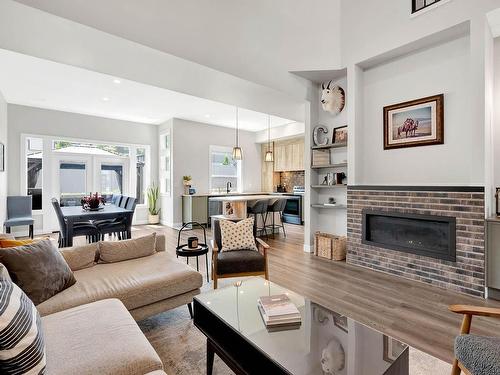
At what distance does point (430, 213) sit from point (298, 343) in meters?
2.72

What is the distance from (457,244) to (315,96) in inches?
125

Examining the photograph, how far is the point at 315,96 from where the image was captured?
15.9 feet

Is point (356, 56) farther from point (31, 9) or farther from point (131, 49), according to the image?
point (31, 9)

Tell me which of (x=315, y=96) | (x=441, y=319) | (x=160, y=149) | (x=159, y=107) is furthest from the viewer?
(x=160, y=149)

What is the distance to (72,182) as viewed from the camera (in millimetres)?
6711

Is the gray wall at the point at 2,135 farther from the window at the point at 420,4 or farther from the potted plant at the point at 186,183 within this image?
the window at the point at 420,4

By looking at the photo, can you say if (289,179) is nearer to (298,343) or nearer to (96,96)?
(96,96)

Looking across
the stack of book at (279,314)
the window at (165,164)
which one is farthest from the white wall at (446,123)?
the window at (165,164)

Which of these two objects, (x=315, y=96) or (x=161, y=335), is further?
(x=315, y=96)

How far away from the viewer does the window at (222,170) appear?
322 inches

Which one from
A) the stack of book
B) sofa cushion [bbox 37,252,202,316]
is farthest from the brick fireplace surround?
sofa cushion [bbox 37,252,202,316]

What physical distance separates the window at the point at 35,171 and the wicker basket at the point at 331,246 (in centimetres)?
636

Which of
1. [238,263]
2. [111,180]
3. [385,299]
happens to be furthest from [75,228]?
[385,299]

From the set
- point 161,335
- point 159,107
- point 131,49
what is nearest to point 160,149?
point 159,107
